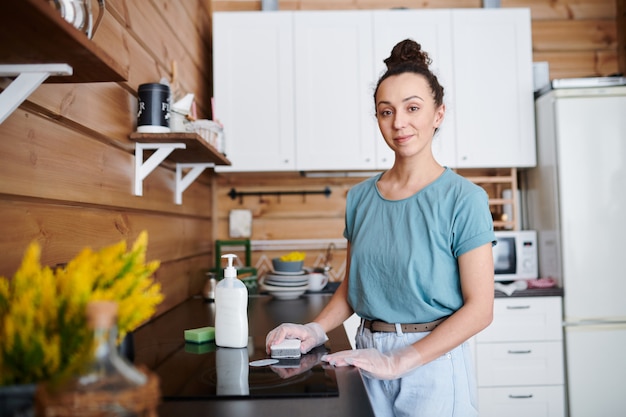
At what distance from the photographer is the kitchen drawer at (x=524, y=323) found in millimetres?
2797

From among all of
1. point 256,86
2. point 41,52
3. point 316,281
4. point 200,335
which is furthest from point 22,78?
point 256,86

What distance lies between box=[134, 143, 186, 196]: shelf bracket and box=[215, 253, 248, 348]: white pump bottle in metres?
0.56

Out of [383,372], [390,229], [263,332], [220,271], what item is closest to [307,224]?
[220,271]

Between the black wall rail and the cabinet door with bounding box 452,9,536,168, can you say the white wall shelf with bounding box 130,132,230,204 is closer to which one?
the black wall rail

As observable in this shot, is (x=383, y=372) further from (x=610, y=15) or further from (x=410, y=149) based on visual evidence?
(x=610, y=15)

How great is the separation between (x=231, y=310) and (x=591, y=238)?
2.17m

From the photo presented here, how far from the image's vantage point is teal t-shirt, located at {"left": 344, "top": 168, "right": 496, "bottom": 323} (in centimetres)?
129

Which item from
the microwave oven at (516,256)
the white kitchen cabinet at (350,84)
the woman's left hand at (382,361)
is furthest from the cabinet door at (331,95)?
the woman's left hand at (382,361)

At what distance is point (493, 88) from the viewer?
121 inches

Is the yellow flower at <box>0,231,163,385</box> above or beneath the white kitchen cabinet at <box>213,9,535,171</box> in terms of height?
beneath

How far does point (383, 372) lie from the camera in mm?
1172

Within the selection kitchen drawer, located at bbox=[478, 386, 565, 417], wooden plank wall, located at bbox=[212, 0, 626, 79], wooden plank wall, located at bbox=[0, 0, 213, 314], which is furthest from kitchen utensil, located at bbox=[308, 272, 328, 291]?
wooden plank wall, located at bbox=[212, 0, 626, 79]

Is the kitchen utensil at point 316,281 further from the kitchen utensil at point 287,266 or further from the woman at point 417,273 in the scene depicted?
the woman at point 417,273

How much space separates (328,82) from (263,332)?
1764 mm
